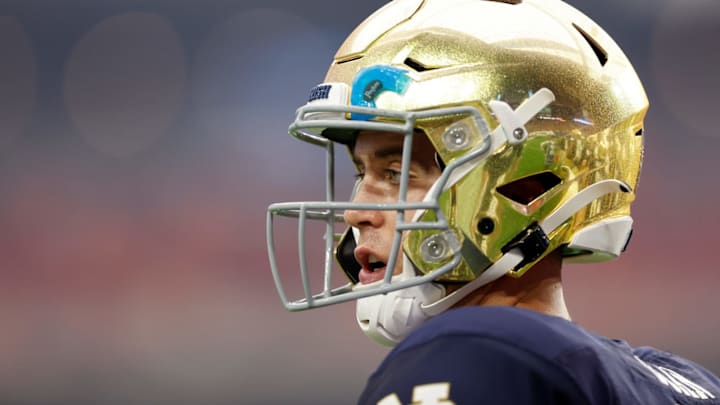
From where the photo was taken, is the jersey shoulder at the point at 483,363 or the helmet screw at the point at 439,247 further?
the helmet screw at the point at 439,247

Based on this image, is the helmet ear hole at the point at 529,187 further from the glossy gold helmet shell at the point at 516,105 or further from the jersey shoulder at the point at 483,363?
the jersey shoulder at the point at 483,363

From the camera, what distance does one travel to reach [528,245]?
3.84 feet

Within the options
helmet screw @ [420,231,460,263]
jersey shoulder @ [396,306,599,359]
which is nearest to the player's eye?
helmet screw @ [420,231,460,263]

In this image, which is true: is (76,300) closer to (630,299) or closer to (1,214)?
(1,214)

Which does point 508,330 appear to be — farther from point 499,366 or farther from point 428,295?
point 428,295

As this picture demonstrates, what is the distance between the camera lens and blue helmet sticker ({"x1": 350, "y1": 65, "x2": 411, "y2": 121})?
1.23 meters

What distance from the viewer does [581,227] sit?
1222mm

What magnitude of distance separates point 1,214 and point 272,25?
37.8 inches

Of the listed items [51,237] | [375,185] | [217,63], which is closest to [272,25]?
[217,63]

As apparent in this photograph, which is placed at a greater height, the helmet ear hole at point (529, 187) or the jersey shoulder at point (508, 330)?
the helmet ear hole at point (529, 187)

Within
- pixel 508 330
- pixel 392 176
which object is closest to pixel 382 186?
pixel 392 176

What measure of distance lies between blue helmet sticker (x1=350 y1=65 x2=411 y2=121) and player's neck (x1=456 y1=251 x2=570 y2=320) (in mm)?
271

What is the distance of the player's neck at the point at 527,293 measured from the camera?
1.20 meters

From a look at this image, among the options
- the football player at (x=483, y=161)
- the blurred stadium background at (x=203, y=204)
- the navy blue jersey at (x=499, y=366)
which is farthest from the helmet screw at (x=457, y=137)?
the blurred stadium background at (x=203, y=204)
